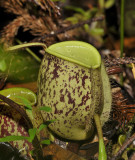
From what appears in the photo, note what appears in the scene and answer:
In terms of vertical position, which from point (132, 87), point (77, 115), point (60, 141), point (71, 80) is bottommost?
point (132, 87)

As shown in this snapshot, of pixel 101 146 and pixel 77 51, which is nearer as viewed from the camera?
pixel 101 146

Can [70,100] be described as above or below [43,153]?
above

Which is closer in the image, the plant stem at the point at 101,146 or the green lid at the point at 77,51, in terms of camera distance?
the plant stem at the point at 101,146

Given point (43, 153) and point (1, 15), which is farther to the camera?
point (1, 15)

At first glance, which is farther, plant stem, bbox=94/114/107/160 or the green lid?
the green lid

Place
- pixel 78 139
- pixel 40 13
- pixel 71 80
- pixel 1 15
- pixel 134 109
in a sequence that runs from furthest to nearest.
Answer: pixel 1 15 → pixel 40 13 → pixel 134 109 → pixel 78 139 → pixel 71 80

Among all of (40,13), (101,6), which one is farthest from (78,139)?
(101,6)

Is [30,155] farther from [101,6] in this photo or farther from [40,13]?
[101,6]

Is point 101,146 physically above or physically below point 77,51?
below

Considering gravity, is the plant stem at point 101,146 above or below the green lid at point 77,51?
below

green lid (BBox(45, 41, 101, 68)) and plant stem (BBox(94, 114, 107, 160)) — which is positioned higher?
green lid (BBox(45, 41, 101, 68))

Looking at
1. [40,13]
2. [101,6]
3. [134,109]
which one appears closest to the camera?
[134,109]
